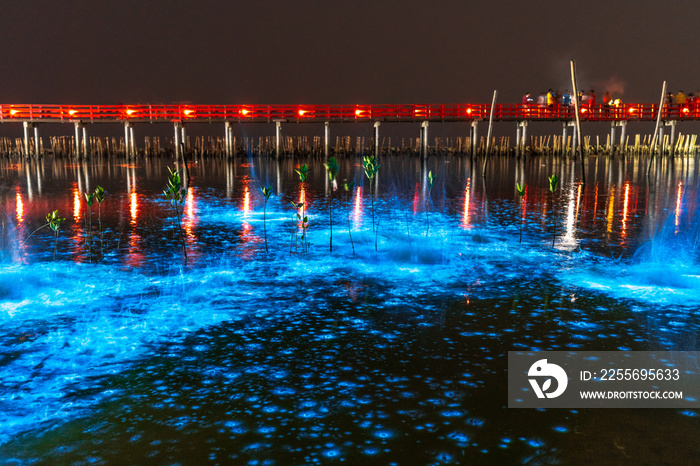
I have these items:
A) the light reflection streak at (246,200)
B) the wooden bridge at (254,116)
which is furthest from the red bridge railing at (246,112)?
the light reflection streak at (246,200)

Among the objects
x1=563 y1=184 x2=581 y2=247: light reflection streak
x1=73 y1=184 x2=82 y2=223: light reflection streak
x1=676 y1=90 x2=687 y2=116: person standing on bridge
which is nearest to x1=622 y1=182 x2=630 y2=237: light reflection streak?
x1=563 y1=184 x2=581 y2=247: light reflection streak

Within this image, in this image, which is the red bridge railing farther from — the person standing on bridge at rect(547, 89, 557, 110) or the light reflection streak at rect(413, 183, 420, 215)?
the light reflection streak at rect(413, 183, 420, 215)

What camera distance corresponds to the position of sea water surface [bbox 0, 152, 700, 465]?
12.9 feet

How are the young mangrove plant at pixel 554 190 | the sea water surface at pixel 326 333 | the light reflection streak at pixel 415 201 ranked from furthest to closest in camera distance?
the light reflection streak at pixel 415 201 → the young mangrove plant at pixel 554 190 → the sea water surface at pixel 326 333

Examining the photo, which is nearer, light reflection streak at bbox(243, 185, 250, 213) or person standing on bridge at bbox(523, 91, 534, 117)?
light reflection streak at bbox(243, 185, 250, 213)

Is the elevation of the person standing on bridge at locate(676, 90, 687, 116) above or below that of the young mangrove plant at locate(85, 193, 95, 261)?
above

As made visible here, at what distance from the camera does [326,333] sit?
19.3 ft

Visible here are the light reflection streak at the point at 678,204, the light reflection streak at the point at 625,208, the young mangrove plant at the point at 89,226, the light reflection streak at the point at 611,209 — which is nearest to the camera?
Answer: the young mangrove plant at the point at 89,226

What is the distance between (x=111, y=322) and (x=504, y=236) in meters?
6.89

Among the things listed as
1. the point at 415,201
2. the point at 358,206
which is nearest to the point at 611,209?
the point at 415,201

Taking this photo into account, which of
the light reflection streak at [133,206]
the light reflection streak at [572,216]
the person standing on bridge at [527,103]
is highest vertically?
the person standing on bridge at [527,103]

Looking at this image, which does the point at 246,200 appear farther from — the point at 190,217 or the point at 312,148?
the point at 312,148

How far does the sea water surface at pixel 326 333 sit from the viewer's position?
12.9ft

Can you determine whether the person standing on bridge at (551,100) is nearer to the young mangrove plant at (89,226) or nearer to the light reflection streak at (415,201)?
the light reflection streak at (415,201)
